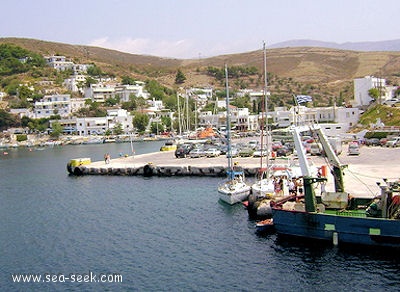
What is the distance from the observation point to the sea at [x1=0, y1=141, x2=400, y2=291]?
73.8 feet

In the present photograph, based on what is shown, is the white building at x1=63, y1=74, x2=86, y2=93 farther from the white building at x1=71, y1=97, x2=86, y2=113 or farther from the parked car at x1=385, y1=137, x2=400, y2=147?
the parked car at x1=385, y1=137, x2=400, y2=147

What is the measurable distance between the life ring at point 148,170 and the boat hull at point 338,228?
92.2 ft

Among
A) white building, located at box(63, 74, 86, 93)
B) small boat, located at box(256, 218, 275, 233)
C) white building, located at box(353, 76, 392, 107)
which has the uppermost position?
white building, located at box(63, 74, 86, 93)

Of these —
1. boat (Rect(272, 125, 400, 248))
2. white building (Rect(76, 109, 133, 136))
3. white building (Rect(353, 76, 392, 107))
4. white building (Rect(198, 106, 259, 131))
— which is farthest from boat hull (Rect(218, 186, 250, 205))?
white building (Rect(76, 109, 133, 136))

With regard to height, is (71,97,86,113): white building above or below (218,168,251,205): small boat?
above

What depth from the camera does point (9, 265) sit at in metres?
26.8

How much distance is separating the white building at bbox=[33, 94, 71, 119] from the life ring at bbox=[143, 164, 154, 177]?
100 m

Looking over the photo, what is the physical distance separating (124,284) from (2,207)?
78.5 feet

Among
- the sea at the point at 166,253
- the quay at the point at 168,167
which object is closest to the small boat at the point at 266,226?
the sea at the point at 166,253

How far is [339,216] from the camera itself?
24922 mm

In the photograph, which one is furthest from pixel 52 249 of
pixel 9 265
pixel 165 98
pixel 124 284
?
pixel 165 98

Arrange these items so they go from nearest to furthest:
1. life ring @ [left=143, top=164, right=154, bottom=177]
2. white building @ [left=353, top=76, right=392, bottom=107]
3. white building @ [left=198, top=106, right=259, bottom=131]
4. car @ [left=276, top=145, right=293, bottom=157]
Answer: life ring @ [left=143, top=164, right=154, bottom=177], car @ [left=276, top=145, right=293, bottom=157], white building @ [left=353, top=76, right=392, bottom=107], white building @ [left=198, top=106, right=259, bottom=131]

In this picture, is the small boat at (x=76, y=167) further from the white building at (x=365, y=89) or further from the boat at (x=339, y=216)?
the white building at (x=365, y=89)

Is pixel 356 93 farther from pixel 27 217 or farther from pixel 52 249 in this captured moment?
pixel 52 249
